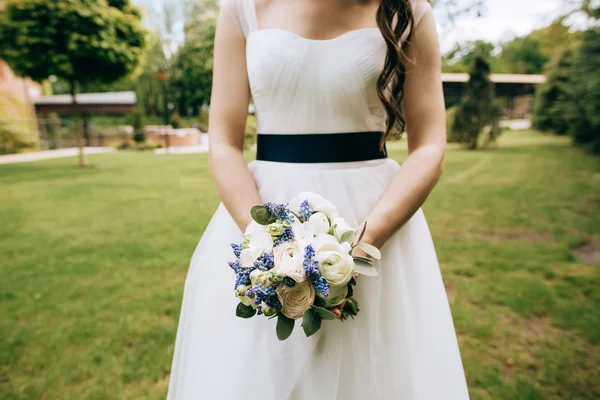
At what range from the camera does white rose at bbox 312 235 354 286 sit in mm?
921

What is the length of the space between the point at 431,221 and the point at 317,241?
20.8ft

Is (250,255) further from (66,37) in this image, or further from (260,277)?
(66,37)

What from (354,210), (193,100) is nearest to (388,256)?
(354,210)

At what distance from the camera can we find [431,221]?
272 inches

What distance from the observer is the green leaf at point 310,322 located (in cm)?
95

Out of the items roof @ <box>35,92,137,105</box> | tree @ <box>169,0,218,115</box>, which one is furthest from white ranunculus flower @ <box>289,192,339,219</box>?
roof @ <box>35,92,137,105</box>

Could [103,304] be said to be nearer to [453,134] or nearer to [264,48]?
[264,48]

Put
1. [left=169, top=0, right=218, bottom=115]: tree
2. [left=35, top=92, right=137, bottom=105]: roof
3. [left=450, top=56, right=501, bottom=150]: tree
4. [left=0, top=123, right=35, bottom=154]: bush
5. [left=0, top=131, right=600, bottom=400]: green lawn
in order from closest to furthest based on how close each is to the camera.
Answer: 1. [left=0, top=131, right=600, bottom=400]: green lawn
2. [left=450, top=56, right=501, bottom=150]: tree
3. [left=0, top=123, right=35, bottom=154]: bush
4. [left=169, top=0, right=218, bottom=115]: tree
5. [left=35, top=92, right=137, bottom=105]: roof

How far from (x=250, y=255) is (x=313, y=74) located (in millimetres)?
629

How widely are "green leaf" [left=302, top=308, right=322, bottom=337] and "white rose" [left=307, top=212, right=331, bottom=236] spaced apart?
0.61 feet

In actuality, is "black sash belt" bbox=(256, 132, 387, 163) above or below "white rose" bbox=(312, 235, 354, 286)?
above

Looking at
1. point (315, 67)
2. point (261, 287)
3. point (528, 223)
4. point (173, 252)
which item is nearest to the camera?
point (261, 287)

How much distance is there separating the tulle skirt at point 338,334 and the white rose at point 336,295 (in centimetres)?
26

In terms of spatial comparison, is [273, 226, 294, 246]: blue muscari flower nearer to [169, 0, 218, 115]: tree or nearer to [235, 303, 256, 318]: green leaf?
[235, 303, 256, 318]: green leaf
